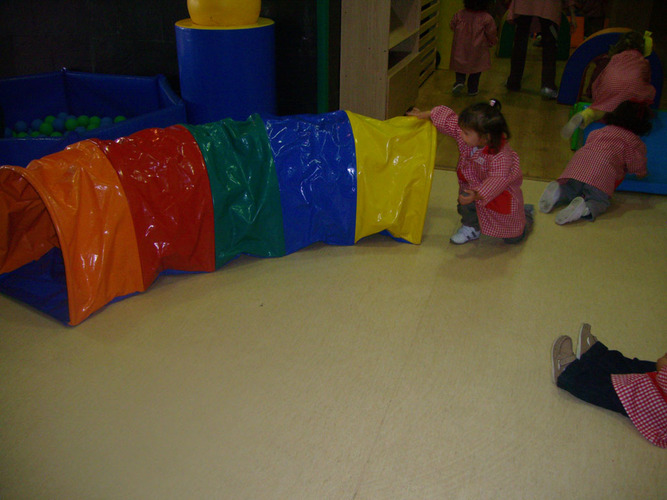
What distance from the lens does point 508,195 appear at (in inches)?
108

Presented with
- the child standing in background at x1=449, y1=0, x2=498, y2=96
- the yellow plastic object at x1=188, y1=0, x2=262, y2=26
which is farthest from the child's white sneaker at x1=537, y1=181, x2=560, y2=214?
the child standing in background at x1=449, y1=0, x2=498, y2=96

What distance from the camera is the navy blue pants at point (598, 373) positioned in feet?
6.23

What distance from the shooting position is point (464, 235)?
2.88 meters

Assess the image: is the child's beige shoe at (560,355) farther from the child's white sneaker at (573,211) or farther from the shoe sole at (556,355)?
the child's white sneaker at (573,211)

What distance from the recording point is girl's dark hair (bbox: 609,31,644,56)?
3.90 m

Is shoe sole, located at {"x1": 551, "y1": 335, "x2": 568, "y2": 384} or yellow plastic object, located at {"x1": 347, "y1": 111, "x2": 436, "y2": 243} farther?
yellow plastic object, located at {"x1": 347, "y1": 111, "x2": 436, "y2": 243}

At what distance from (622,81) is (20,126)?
3872mm

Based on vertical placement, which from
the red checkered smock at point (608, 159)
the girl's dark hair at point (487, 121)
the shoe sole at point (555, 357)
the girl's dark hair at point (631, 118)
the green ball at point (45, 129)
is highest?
the girl's dark hair at point (487, 121)

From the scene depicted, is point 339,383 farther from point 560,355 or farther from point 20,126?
point 20,126

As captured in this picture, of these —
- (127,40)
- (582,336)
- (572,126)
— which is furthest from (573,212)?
(127,40)

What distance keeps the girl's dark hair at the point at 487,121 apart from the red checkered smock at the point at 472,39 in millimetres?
2794

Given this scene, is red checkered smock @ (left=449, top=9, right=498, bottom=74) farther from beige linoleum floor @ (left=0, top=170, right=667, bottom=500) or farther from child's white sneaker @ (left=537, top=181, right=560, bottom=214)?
beige linoleum floor @ (left=0, top=170, right=667, bottom=500)

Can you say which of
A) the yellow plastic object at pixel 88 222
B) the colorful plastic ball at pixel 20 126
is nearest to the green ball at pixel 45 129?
the colorful plastic ball at pixel 20 126

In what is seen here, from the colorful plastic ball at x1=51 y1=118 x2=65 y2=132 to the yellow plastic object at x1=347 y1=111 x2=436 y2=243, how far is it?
2207 mm
